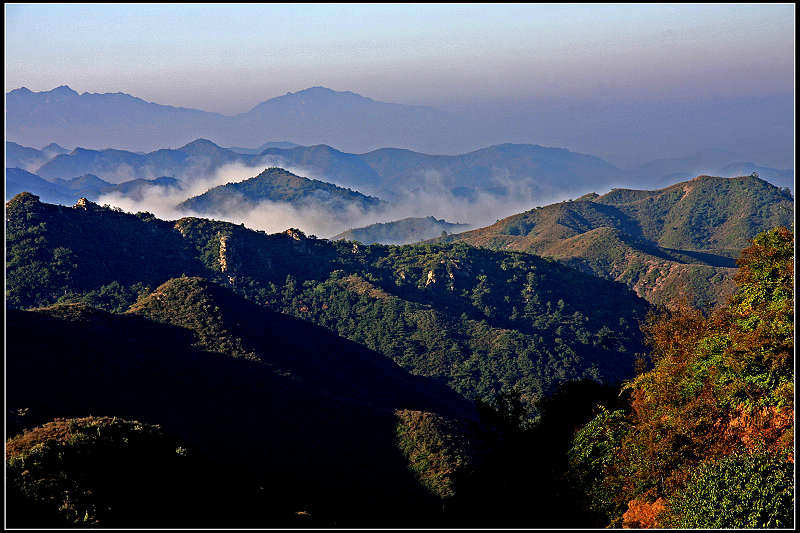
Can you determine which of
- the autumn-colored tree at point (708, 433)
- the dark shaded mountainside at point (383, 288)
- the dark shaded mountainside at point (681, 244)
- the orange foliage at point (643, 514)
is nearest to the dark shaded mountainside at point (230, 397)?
the autumn-colored tree at point (708, 433)

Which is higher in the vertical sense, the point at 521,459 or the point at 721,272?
the point at 721,272

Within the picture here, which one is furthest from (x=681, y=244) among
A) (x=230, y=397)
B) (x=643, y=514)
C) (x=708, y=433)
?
(x=643, y=514)

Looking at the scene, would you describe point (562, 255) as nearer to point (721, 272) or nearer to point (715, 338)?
point (721, 272)

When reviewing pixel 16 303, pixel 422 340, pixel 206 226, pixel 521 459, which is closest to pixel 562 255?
pixel 422 340

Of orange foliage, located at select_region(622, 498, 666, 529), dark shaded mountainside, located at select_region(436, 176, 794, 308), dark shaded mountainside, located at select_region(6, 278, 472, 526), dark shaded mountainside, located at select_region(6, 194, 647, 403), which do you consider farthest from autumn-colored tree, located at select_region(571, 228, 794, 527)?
dark shaded mountainside, located at select_region(436, 176, 794, 308)

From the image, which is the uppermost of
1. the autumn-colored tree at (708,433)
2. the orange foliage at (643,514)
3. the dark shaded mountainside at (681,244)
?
the dark shaded mountainside at (681,244)

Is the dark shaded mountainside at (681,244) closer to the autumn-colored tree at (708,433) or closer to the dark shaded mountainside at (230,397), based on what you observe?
the dark shaded mountainside at (230,397)

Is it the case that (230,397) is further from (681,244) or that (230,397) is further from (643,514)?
(681,244)

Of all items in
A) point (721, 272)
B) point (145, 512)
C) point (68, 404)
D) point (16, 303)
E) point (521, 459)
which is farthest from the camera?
point (721, 272)
